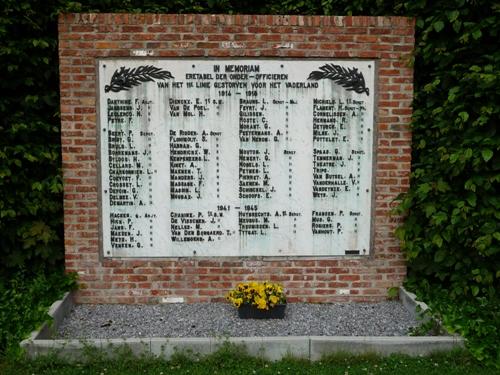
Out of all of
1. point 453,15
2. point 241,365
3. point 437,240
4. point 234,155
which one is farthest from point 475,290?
point 234,155

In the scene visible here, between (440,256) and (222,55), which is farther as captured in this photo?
(222,55)

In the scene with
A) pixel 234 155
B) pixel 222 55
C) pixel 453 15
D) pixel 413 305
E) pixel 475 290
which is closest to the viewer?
pixel 453 15

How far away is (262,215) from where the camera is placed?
18.4 ft

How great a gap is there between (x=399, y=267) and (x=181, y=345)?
8.57 ft

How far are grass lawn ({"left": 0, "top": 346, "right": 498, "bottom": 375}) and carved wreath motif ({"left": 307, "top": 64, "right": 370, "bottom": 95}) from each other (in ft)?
8.91

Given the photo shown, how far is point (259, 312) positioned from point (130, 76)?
2739 mm

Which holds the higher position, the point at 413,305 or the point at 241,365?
the point at 413,305

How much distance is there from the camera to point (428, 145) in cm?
548

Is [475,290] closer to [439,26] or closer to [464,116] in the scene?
[464,116]

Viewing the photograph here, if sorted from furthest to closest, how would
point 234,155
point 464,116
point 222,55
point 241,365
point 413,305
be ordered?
point 234,155 → point 222,55 → point 413,305 → point 464,116 → point 241,365

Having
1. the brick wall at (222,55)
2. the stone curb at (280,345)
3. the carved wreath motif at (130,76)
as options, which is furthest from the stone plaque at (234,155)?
the stone curb at (280,345)

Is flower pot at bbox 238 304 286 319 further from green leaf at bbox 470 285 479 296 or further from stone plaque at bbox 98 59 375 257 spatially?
green leaf at bbox 470 285 479 296

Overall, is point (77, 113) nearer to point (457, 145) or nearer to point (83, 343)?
point (83, 343)

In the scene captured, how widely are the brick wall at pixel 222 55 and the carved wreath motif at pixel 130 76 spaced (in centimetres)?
16
